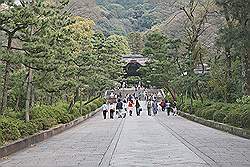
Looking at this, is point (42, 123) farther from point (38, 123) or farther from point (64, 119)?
point (64, 119)

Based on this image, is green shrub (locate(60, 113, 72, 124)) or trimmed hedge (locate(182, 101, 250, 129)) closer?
trimmed hedge (locate(182, 101, 250, 129))

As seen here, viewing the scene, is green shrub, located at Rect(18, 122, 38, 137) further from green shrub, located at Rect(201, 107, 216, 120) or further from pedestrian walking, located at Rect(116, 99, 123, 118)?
pedestrian walking, located at Rect(116, 99, 123, 118)

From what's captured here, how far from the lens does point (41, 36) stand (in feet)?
62.6

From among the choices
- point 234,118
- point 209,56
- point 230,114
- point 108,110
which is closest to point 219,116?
point 230,114

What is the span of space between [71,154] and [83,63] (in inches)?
904

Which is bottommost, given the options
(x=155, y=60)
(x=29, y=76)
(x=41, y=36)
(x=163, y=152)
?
(x=163, y=152)

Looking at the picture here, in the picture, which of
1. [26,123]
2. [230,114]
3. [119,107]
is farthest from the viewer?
[119,107]

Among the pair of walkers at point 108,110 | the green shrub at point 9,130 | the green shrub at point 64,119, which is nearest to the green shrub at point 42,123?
the green shrub at point 9,130

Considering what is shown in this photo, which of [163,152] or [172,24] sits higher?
[172,24]

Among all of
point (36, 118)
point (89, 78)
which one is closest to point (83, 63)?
point (89, 78)

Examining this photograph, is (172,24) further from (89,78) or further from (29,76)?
(29,76)

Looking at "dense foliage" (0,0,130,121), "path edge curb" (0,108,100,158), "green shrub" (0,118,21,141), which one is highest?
"dense foliage" (0,0,130,121)

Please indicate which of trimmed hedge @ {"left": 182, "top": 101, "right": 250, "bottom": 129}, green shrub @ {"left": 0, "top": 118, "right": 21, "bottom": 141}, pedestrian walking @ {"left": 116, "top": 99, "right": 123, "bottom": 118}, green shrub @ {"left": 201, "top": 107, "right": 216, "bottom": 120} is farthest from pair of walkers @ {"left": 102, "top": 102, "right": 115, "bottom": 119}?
green shrub @ {"left": 0, "top": 118, "right": 21, "bottom": 141}

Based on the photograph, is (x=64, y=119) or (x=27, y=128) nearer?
(x=27, y=128)
